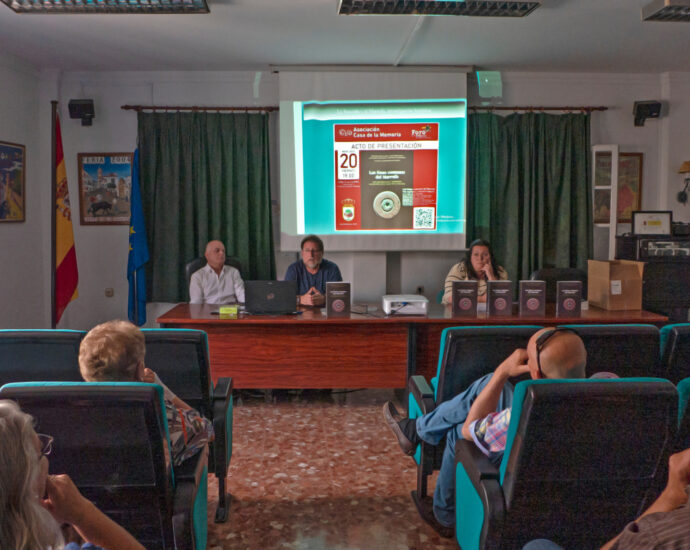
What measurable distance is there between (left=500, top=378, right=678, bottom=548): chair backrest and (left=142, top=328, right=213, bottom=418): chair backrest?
3.85ft

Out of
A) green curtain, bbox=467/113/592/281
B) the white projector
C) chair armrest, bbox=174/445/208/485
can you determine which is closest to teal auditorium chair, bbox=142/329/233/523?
chair armrest, bbox=174/445/208/485

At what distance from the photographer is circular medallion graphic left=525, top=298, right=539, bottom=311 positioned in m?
3.73

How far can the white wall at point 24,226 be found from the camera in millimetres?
4820

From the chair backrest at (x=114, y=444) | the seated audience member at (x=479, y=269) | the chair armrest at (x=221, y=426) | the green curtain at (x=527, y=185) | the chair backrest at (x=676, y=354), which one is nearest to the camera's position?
the chair backrest at (x=114, y=444)

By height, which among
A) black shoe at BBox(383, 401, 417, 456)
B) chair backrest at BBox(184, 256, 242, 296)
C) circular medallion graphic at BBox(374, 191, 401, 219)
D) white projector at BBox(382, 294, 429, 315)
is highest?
circular medallion graphic at BBox(374, 191, 401, 219)

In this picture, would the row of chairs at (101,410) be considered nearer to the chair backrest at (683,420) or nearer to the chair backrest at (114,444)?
the chair backrest at (114,444)

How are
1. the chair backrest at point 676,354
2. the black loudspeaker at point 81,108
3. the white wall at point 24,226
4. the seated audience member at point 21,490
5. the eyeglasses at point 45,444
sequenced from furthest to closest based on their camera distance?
1. the black loudspeaker at point 81,108
2. the white wall at point 24,226
3. the chair backrest at point 676,354
4. the eyeglasses at point 45,444
5. the seated audience member at point 21,490

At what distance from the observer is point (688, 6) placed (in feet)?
11.3

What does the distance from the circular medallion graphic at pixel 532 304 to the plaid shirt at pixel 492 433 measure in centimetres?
204

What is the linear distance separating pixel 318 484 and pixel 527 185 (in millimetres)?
3690

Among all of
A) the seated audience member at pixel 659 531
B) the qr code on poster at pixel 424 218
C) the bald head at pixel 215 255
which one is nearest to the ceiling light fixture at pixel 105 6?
the bald head at pixel 215 255

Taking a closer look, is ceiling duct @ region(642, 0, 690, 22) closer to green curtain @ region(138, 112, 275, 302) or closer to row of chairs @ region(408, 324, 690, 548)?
row of chairs @ region(408, 324, 690, 548)

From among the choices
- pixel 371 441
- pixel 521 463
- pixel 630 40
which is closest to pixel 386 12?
pixel 630 40

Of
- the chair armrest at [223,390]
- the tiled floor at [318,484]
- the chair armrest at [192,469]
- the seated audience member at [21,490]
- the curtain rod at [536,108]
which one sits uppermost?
the curtain rod at [536,108]
